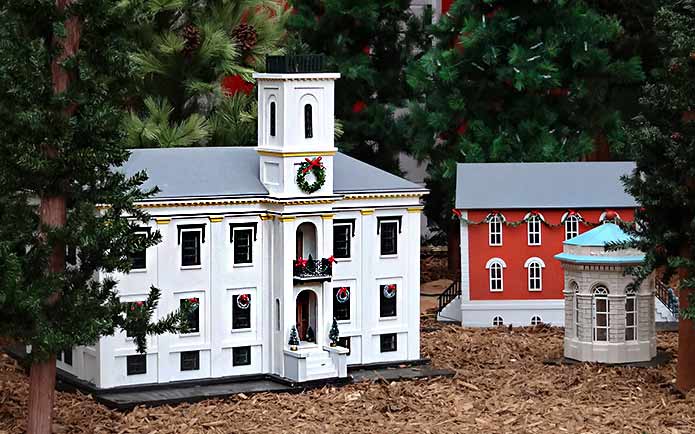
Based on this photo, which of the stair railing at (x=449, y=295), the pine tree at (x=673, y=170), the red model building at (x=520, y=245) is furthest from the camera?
the stair railing at (x=449, y=295)

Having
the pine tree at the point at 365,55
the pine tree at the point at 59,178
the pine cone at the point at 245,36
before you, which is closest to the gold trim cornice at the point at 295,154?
the pine tree at the point at 59,178

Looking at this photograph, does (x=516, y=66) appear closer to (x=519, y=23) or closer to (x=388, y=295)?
(x=519, y=23)

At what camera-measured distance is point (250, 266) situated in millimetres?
37031

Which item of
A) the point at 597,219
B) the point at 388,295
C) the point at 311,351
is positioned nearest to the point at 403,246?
the point at 388,295

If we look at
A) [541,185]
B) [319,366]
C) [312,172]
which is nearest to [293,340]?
[319,366]

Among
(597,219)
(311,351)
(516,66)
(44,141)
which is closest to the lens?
(44,141)

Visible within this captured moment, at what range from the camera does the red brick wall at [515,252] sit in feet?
144

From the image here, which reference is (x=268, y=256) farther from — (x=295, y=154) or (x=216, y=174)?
(x=295, y=154)

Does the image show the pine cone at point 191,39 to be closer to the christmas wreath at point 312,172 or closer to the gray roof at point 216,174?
the gray roof at point 216,174

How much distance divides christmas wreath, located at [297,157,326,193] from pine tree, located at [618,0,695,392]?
6556 mm

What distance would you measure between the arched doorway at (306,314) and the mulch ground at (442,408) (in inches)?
71.6

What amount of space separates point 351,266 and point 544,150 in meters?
10.9

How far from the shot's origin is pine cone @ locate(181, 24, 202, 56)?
45.8 metres

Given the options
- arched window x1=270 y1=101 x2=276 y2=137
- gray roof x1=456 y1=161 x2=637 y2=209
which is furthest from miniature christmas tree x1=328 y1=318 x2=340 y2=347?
gray roof x1=456 y1=161 x2=637 y2=209
